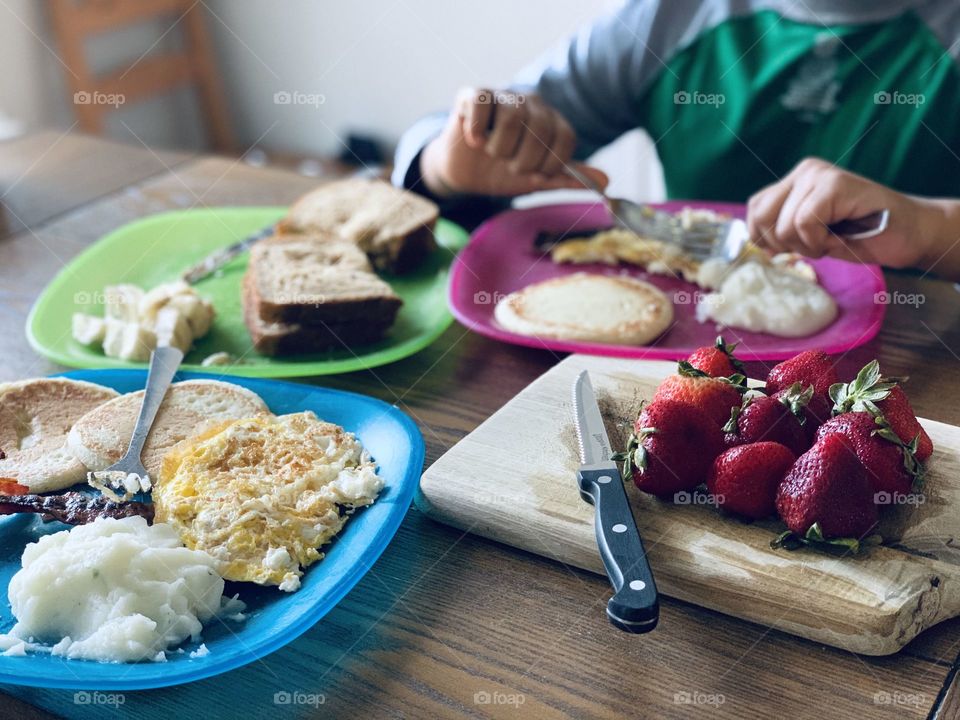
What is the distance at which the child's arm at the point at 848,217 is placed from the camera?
55.4 inches

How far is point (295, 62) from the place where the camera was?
4273 mm

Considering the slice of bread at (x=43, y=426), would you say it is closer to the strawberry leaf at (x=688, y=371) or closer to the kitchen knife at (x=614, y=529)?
the kitchen knife at (x=614, y=529)

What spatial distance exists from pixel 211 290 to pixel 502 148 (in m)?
0.57

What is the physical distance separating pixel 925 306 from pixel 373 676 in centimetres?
108

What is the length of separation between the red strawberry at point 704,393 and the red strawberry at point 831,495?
111 millimetres

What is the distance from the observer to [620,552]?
32.2 inches

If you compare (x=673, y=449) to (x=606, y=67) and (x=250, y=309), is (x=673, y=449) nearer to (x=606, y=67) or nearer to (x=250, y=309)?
(x=250, y=309)

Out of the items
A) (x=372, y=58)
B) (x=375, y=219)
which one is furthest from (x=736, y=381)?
(x=372, y=58)

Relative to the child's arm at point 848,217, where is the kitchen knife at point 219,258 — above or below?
below

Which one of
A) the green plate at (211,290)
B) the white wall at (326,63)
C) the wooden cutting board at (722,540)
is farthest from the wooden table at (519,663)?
the white wall at (326,63)

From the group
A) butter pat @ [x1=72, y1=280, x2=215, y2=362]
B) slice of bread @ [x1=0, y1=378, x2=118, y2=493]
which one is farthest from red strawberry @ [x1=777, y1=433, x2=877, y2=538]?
butter pat @ [x1=72, y1=280, x2=215, y2=362]

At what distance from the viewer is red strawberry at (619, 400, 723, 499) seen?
35.9 inches

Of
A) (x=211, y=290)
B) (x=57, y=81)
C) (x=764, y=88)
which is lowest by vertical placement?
(x=57, y=81)

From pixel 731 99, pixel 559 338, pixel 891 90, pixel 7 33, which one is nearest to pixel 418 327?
pixel 559 338
